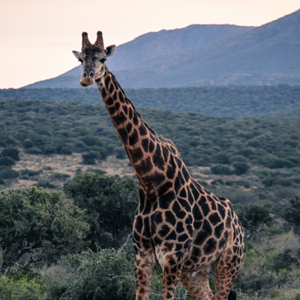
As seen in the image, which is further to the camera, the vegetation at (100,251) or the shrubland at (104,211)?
the shrubland at (104,211)

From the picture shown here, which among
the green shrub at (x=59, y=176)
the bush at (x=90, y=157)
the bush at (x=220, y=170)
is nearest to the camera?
the green shrub at (x=59, y=176)

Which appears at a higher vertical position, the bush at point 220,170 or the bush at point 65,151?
the bush at point 65,151

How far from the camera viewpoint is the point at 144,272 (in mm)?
4023

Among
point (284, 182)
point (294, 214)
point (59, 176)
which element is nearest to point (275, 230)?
point (294, 214)

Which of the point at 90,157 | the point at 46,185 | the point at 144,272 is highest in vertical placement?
the point at 144,272

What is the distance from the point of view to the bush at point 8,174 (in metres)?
26.6

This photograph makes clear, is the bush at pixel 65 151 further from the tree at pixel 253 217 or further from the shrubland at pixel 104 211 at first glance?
the tree at pixel 253 217

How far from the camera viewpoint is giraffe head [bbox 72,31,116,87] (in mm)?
3369

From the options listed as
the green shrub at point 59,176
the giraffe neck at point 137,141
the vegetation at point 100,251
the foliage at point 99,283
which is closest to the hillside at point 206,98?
the green shrub at point 59,176

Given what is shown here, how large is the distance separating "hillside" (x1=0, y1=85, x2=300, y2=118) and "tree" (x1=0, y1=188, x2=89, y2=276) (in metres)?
79.3

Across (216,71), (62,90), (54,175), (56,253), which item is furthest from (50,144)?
(216,71)

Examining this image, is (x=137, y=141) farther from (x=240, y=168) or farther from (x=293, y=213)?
(x=240, y=168)

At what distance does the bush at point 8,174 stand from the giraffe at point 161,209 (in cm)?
2439

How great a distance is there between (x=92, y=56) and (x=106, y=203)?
10388 mm
